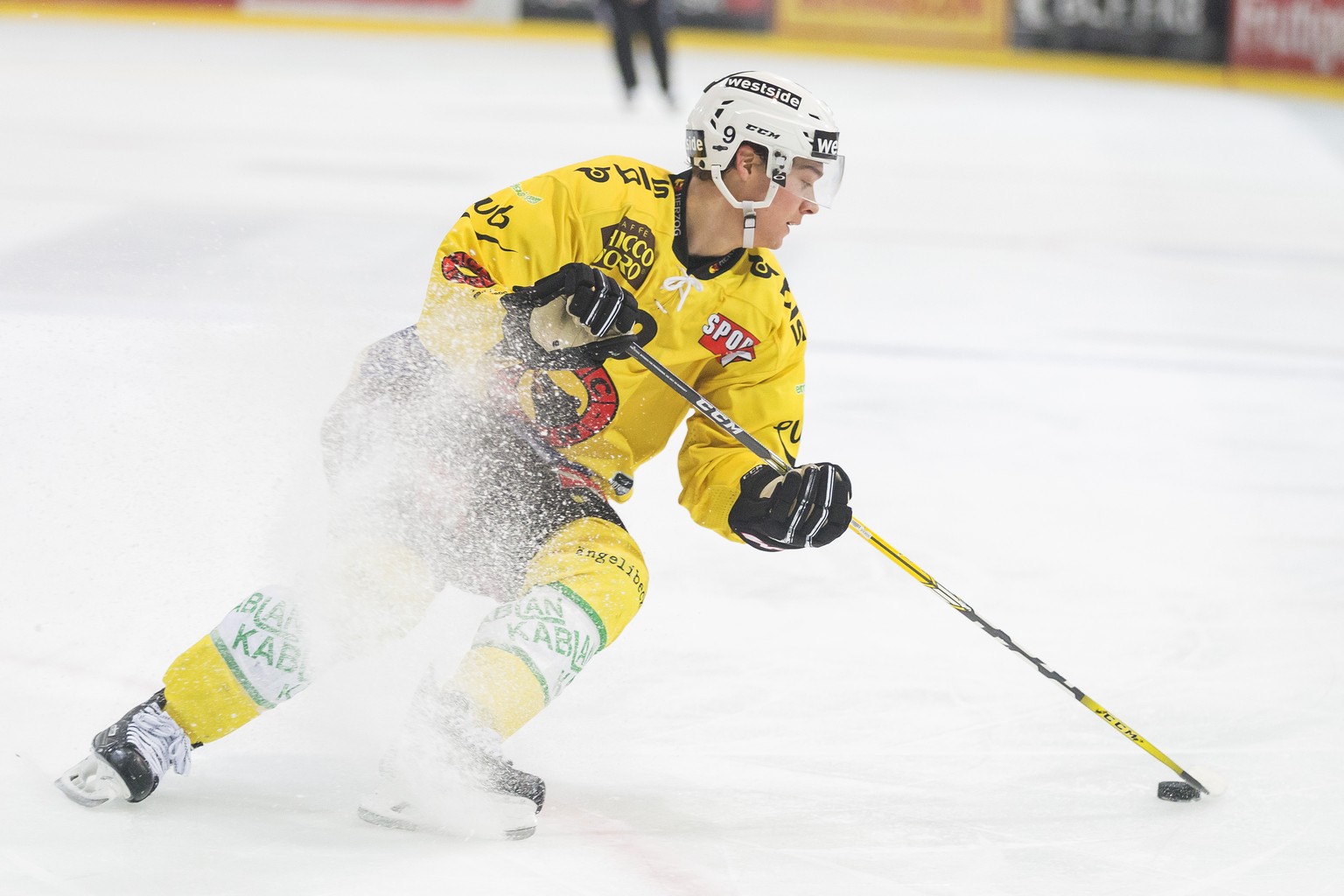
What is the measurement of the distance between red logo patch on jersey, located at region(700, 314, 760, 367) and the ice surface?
26.7 inches

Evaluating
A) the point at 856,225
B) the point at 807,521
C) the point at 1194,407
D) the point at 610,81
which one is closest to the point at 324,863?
the point at 807,521

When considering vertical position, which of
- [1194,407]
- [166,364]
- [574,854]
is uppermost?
[166,364]

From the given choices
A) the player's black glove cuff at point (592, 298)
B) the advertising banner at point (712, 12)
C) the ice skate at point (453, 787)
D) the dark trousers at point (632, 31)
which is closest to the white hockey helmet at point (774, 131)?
the player's black glove cuff at point (592, 298)

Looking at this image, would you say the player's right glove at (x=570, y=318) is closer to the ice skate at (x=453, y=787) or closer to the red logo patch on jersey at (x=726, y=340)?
the red logo patch on jersey at (x=726, y=340)

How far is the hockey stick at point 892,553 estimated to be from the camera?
2.55 metres

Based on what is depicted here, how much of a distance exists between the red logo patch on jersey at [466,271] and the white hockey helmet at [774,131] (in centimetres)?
39

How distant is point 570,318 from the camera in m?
2.48

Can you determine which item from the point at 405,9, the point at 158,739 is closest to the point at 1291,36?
the point at 405,9

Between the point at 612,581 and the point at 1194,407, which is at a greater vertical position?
the point at 612,581

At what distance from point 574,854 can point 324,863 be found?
355 mm

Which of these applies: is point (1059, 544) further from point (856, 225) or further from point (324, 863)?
point (856, 225)

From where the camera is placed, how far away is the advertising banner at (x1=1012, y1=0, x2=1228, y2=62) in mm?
13039

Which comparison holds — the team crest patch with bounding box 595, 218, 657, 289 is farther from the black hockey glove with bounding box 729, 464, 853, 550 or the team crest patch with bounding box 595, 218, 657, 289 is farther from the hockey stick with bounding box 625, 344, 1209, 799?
the black hockey glove with bounding box 729, 464, 853, 550

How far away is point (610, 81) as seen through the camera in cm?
1188
